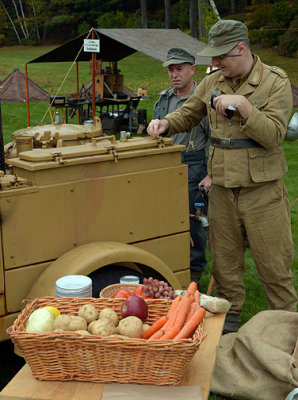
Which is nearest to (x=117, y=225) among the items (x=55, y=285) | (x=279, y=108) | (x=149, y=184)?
(x=149, y=184)

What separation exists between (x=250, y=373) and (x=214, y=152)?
1534mm

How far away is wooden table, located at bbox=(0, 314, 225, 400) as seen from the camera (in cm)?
261

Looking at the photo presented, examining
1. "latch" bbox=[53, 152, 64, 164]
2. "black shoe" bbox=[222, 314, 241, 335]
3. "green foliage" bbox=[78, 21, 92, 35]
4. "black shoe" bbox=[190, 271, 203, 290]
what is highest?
"latch" bbox=[53, 152, 64, 164]

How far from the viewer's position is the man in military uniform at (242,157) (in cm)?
401

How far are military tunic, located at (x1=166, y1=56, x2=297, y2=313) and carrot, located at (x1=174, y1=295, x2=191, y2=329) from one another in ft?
4.46

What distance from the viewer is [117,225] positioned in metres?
3.95

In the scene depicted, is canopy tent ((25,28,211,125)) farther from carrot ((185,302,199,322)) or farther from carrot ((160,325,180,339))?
carrot ((160,325,180,339))

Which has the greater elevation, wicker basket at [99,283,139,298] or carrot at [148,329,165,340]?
carrot at [148,329,165,340]

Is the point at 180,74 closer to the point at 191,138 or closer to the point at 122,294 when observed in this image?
the point at 191,138

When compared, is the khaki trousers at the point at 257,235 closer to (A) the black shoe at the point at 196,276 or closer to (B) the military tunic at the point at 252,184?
(B) the military tunic at the point at 252,184

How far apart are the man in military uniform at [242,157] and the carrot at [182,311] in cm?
136

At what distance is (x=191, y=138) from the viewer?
539 cm

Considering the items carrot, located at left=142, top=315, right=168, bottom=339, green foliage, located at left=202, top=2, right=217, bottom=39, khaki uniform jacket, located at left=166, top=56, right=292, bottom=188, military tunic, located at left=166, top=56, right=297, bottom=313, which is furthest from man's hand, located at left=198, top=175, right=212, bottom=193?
green foliage, located at left=202, top=2, right=217, bottom=39

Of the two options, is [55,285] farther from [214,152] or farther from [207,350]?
[214,152]
